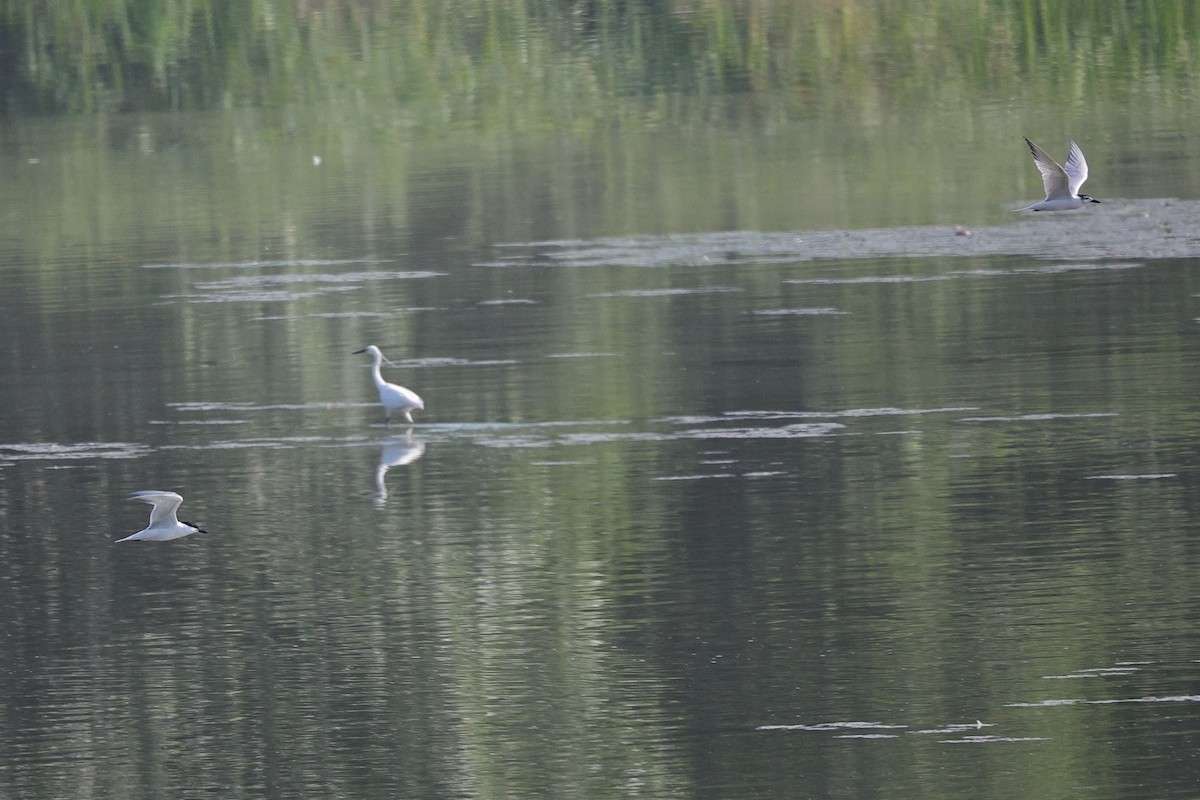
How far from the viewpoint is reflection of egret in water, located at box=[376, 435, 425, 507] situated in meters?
12.9

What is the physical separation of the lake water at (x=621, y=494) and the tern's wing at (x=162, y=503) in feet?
0.73

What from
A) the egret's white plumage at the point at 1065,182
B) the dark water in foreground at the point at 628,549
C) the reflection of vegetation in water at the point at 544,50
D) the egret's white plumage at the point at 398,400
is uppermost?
the reflection of vegetation in water at the point at 544,50

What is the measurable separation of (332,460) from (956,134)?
14.0 meters

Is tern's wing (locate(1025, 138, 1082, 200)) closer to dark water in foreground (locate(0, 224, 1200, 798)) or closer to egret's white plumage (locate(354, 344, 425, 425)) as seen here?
dark water in foreground (locate(0, 224, 1200, 798))

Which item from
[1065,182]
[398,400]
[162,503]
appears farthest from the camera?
[1065,182]

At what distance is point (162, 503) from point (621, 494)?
2088 millimetres

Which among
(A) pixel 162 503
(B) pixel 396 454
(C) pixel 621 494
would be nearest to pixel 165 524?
(A) pixel 162 503

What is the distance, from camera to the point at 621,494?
475 inches

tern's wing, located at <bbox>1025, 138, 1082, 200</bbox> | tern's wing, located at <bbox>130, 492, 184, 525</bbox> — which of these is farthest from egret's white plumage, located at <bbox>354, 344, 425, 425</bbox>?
tern's wing, located at <bbox>1025, 138, 1082, 200</bbox>

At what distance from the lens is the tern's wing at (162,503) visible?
11.1m

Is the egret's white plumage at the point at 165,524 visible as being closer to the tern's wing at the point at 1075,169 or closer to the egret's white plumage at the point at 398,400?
the egret's white plumage at the point at 398,400

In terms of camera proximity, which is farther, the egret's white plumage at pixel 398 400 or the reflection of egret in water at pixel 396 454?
the egret's white plumage at pixel 398 400

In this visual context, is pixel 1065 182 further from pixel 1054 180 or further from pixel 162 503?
pixel 162 503

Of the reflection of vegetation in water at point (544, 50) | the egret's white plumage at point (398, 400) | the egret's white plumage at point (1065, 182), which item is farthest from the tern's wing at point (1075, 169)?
the reflection of vegetation in water at point (544, 50)
